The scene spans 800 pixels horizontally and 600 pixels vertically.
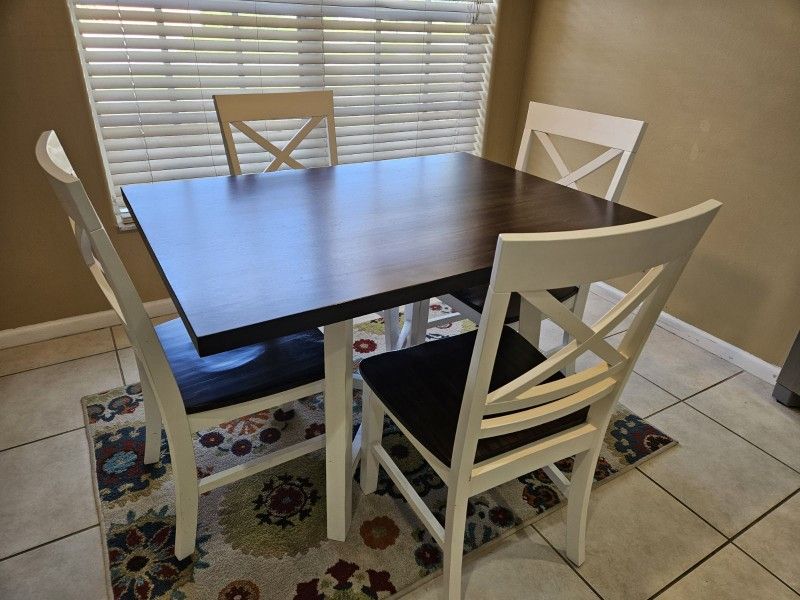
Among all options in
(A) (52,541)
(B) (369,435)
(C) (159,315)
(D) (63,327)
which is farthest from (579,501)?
(D) (63,327)

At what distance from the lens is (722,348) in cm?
221

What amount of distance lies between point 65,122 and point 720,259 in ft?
8.63

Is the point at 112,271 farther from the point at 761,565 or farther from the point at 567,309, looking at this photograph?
the point at 761,565

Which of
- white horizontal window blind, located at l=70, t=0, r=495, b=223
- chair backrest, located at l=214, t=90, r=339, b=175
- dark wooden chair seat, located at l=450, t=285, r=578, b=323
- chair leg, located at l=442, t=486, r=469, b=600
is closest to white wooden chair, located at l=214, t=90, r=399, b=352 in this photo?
chair backrest, located at l=214, t=90, r=339, b=175

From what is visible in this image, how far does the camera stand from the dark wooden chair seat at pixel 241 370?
3.79 feet

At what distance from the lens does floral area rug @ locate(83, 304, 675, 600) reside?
4.09ft

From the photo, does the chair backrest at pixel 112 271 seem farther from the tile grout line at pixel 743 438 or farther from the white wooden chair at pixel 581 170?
the tile grout line at pixel 743 438

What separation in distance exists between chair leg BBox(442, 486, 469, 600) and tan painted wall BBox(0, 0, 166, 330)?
1793mm

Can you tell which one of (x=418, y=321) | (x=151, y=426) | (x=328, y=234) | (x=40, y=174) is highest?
(x=328, y=234)

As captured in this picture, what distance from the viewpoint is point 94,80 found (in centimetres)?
194

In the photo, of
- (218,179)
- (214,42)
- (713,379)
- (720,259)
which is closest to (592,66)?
(720,259)

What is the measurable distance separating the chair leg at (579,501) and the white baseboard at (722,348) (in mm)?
1186

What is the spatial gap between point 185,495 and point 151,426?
14.4 inches

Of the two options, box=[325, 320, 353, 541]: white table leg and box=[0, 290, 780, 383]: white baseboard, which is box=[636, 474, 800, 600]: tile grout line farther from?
box=[325, 320, 353, 541]: white table leg
